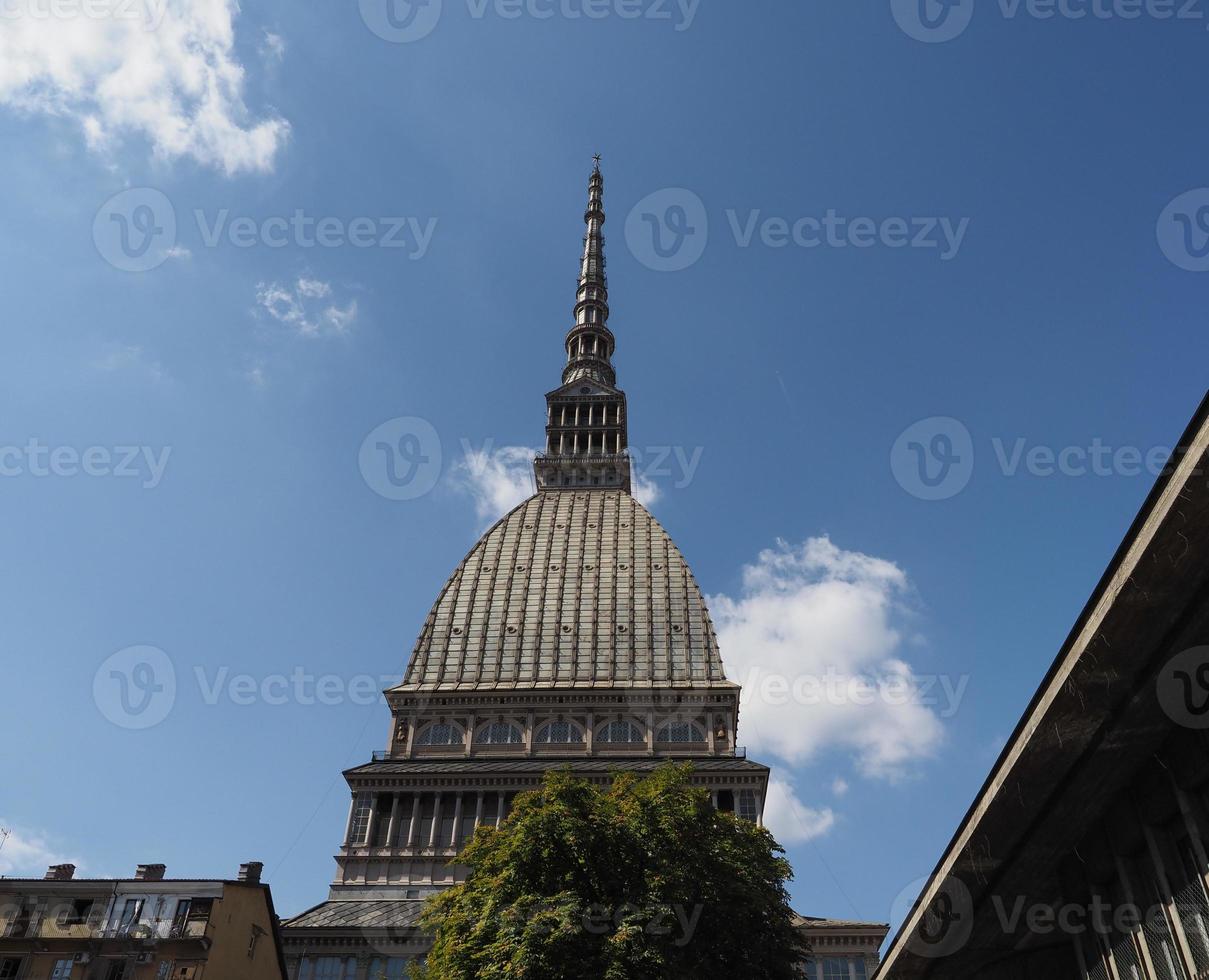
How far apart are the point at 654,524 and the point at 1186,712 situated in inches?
3319

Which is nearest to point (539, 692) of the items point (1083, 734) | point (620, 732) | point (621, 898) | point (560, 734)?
point (560, 734)

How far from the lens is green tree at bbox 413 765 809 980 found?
29.0 meters

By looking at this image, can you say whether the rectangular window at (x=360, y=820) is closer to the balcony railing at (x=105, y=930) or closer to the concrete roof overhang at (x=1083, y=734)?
the balcony railing at (x=105, y=930)

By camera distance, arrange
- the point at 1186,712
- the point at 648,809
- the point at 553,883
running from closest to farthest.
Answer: the point at 1186,712
the point at 553,883
the point at 648,809

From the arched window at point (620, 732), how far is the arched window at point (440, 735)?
11201mm

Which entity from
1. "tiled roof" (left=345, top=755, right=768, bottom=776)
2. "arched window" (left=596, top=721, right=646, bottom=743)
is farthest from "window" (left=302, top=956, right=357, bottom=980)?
"arched window" (left=596, top=721, right=646, bottom=743)

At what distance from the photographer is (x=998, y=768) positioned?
A: 17.5 m

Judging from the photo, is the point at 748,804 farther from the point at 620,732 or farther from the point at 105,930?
the point at 105,930

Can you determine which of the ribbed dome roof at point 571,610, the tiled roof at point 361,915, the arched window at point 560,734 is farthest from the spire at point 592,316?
the tiled roof at point 361,915

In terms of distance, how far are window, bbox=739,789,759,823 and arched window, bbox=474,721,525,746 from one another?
17.8 metres

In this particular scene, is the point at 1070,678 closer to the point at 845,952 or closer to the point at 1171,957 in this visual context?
the point at 1171,957

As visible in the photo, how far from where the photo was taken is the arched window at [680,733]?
7681cm

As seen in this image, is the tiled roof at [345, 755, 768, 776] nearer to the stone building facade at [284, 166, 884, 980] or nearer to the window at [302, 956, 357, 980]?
the stone building facade at [284, 166, 884, 980]

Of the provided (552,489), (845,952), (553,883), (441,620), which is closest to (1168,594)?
(553,883)
